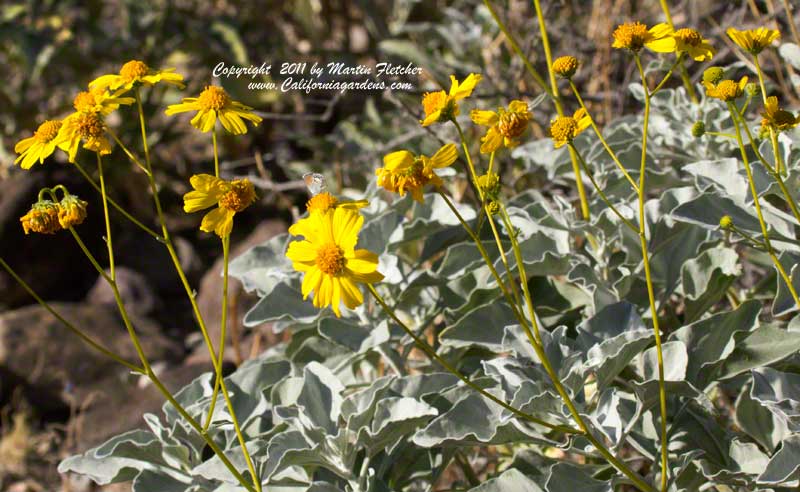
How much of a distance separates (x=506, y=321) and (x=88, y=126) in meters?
0.89

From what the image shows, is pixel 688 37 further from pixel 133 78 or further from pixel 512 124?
pixel 133 78

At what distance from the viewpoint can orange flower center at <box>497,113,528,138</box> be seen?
1312 mm

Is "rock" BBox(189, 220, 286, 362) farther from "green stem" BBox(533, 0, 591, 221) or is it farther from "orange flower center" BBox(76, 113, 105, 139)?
"orange flower center" BBox(76, 113, 105, 139)

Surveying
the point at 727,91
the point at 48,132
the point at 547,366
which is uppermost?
the point at 48,132

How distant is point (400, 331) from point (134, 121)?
10.1 feet

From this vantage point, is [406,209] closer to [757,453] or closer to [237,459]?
[237,459]

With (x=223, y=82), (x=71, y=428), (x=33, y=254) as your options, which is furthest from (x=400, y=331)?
(x=33, y=254)

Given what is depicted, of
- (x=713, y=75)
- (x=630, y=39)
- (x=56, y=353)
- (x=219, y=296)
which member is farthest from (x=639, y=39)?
(x=56, y=353)

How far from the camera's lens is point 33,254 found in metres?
4.34

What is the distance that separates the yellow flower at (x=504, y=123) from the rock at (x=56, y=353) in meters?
2.57

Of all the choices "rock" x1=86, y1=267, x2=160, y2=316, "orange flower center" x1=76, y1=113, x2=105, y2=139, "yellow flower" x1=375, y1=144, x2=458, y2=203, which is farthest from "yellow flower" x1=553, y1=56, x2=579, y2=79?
"rock" x1=86, y1=267, x2=160, y2=316

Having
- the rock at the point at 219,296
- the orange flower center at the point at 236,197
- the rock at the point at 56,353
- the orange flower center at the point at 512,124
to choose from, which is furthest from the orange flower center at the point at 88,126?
the rock at the point at 56,353

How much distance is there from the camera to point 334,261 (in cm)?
121

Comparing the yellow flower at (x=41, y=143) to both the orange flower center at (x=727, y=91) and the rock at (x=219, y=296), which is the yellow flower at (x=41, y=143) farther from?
the rock at (x=219, y=296)
